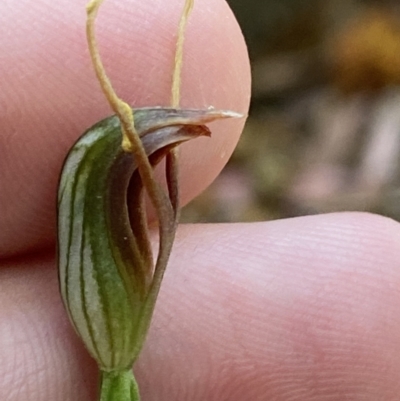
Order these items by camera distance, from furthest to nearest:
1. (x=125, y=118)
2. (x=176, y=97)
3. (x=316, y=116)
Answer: (x=316, y=116), (x=176, y=97), (x=125, y=118)

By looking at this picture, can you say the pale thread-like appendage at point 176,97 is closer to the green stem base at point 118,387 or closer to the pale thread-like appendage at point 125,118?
the pale thread-like appendage at point 125,118

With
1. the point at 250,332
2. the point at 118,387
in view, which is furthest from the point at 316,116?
the point at 118,387

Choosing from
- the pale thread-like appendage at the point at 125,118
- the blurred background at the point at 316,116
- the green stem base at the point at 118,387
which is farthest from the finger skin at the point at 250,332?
the blurred background at the point at 316,116

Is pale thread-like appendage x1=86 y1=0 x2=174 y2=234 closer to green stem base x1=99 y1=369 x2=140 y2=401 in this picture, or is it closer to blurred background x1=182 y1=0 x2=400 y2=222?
green stem base x1=99 y1=369 x2=140 y2=401

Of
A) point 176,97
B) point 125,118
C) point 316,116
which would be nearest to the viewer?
point 125,118

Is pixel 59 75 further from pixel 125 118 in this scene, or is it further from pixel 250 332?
pixel 250 332
